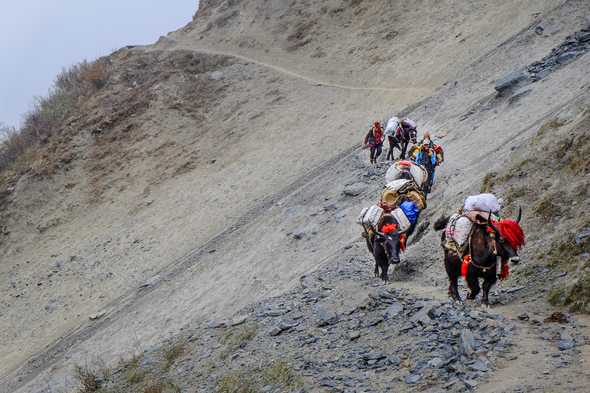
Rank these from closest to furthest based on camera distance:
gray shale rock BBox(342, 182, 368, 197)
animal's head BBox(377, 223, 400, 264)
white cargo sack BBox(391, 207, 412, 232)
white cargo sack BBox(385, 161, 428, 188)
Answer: animal's head BBox(377, 223, 400, 264)
white cargo sack BBox(391, 207, 412, 232)
white cargo sack BBox(385, 161, 428, 188)
gray shale rock BBox(342, 182, 368, 197)

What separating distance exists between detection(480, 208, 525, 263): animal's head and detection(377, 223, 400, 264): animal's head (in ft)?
8.27

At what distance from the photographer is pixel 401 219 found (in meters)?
11.5

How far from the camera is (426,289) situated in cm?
1009

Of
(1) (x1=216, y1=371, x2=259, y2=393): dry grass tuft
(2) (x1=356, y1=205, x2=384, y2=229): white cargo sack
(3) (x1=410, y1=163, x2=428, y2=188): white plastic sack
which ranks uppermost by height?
(2) (x1=356, y1=205, x2=384, y2=229): white cargo sack

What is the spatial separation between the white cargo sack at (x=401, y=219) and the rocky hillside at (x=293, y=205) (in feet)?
2.16

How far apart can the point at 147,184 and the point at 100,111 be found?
7.59 m

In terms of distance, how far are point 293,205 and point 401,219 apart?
874cm

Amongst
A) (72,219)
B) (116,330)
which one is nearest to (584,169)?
(116,330)

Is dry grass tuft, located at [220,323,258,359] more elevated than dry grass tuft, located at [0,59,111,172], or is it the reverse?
dry grass tuft, located at [0,59,111,172]

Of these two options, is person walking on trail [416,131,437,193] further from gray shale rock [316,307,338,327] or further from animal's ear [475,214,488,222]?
animal's ear [475,214,488,222]

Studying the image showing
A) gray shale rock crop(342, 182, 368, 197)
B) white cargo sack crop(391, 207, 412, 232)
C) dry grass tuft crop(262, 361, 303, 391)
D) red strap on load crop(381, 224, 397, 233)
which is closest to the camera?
dry grass tuft crop(262, 361, 303, 391)

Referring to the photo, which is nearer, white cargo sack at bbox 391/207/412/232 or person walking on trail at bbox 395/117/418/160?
white cargo sack at bbox 391/207/412/232

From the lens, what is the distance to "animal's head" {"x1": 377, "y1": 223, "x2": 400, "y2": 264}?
11.0m

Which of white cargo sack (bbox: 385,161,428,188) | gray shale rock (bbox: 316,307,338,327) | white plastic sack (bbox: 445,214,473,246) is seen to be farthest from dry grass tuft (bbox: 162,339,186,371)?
white plastic sack (bbox: 445,214,473,246)
